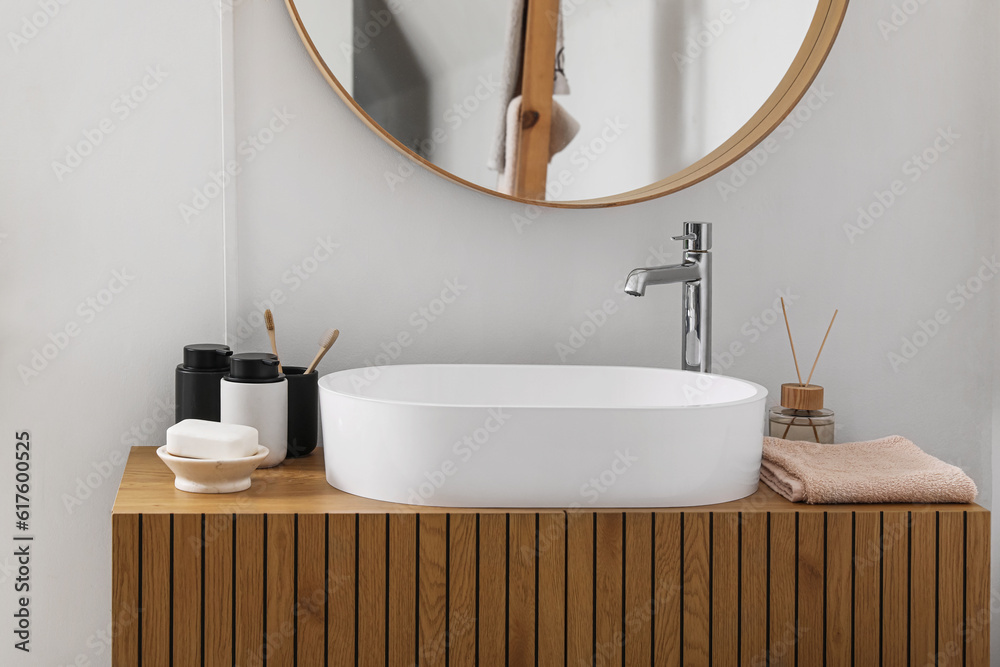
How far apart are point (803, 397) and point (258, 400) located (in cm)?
76

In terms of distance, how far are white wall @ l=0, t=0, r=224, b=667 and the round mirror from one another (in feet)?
0.88

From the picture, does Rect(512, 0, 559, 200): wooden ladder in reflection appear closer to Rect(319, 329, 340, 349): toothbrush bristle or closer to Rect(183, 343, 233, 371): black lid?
Rect(319, 329, 340, 349): toothbrush bristle

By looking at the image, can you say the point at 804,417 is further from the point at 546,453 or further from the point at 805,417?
the point at 546,453

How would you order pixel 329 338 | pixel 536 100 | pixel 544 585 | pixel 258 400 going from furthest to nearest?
pixel 536 100 → pixel 329 338 → pixel 258 400 → pixel 544 585

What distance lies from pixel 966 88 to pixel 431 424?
1062 millimetres

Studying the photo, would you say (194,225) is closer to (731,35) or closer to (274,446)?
(274,446)

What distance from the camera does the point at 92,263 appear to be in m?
1.13

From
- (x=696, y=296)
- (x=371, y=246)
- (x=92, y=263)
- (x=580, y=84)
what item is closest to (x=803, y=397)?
(x=696, y=296)

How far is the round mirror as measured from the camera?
116cm

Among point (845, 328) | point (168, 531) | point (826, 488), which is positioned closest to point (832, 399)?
point (845, 328)

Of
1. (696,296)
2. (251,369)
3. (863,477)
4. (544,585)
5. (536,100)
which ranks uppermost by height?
(536,100)

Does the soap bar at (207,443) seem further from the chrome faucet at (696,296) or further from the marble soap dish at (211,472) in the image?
the chrome faucet at (696,296)

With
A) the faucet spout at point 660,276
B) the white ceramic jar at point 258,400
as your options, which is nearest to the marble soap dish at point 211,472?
the white ceramic jar at point 258,400

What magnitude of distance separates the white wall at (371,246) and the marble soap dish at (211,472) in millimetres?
330
